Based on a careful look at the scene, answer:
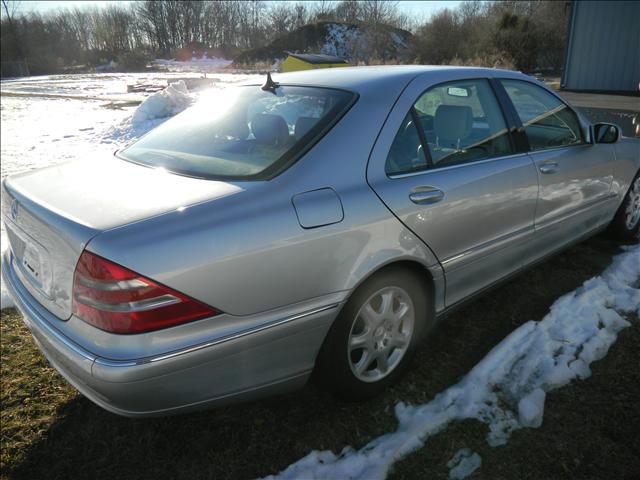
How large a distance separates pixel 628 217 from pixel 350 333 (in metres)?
3.34

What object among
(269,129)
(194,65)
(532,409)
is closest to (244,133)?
(269,129)

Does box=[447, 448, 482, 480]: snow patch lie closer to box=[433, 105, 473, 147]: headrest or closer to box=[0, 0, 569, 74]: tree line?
box=[433, 105, 473, 147]: headrest

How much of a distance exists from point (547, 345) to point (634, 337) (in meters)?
0.57

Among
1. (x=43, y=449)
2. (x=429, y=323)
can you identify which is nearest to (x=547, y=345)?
(x=429, y=323)

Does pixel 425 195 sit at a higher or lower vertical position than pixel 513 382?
higher

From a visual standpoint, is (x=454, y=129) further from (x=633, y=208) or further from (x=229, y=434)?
(x=633, y=208)

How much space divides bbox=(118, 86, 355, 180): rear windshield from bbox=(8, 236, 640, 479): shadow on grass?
1.19 meters

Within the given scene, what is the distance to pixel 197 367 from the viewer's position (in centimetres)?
170

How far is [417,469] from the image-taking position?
1979 millimetres

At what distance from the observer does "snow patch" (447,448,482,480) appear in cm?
195

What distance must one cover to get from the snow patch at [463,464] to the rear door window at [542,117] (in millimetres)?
1909

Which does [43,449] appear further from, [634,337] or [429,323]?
[634,337]

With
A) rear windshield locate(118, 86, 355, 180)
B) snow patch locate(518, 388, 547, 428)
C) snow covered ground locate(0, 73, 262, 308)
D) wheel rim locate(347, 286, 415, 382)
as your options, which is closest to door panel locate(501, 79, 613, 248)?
snow patch locate(518, 388, 547, 428)

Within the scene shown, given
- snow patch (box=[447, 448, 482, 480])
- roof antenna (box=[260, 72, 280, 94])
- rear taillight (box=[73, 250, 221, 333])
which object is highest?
roof antenna (box=[260, 72, 280, 94])
